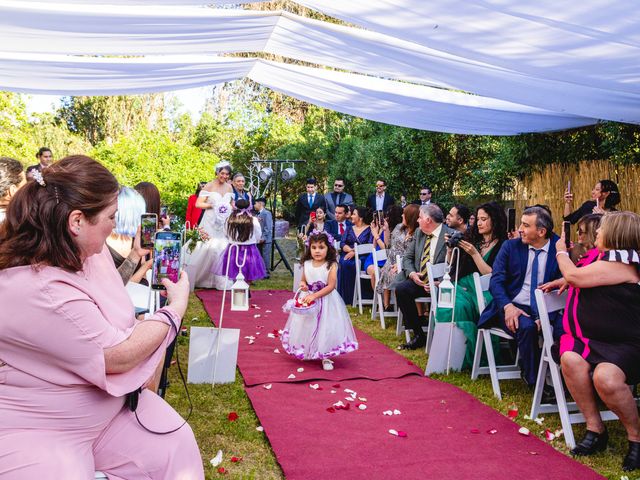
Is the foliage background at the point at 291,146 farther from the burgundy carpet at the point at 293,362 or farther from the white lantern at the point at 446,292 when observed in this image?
the burgundy carpet at the point at 293,362

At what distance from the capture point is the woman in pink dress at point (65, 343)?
1894 millimetres

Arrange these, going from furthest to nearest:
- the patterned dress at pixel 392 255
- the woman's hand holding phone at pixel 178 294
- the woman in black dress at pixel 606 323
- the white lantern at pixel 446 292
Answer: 1. the patterned dress at pixel 392 255
2. the white lantern at pixel 446 292
3. the woman in black dress at pixel 606 323
4. the woman's hand holding phone at pixel 178 294

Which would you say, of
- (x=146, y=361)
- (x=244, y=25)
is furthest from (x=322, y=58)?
(x=146, y=361)

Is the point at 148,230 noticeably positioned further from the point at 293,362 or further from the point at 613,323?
the point at 293,362

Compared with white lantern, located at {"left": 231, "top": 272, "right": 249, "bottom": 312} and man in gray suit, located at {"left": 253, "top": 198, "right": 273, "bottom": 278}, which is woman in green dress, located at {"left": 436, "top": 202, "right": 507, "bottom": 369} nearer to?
white lantern, located at {"left": 231, "top": 272, "right": 249, "bottom": 312}

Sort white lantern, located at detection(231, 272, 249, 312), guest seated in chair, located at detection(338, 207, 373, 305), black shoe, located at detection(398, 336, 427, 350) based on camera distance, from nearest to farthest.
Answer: white lantern, located at detection(231, 272, 249, 312) < black shoe, located at detection(398, 336, 427, 350) < guest seated in chair, located at detection(338, 207, 373, 305)

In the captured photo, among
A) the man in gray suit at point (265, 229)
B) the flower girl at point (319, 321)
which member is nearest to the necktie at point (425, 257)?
the flower girl at point (319, 321)

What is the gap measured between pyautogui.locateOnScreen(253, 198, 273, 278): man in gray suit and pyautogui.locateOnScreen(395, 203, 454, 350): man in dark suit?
5.29m

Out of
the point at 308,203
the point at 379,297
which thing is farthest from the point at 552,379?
the point at 308,203

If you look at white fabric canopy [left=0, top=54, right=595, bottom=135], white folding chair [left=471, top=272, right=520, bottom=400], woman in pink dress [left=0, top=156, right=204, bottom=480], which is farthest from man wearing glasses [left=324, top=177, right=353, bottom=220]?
woman in pink dress [left=0, top=156, right=204, bottom=480]

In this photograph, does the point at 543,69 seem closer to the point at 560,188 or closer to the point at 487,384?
the point at 487,384

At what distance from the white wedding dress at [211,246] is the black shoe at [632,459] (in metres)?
7.32

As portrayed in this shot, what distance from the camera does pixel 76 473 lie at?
1.93 metres

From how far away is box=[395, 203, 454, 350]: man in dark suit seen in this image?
21.9 feet
